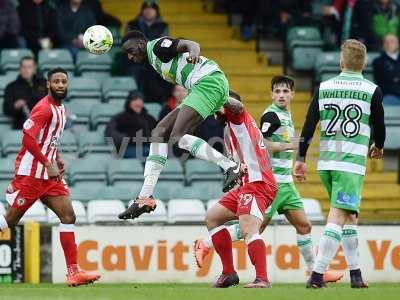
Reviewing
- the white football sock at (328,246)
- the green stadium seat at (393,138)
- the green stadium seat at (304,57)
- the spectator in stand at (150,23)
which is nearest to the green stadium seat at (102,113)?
the spectator in stand at (150,23)

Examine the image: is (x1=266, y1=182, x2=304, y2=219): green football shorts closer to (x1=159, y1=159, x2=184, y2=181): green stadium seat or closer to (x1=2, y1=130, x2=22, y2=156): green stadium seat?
(x1=159, y1=159, x2=184, y2=181): green stadium seat

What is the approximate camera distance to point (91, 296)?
13.2m

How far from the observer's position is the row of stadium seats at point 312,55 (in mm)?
23141

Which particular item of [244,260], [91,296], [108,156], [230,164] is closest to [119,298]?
[91,296]

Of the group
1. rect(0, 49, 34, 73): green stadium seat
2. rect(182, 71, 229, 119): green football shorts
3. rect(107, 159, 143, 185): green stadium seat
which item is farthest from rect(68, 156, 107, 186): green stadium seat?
rect(182, 71, 229, 119): green football shorts

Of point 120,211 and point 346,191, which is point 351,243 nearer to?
point 346,191

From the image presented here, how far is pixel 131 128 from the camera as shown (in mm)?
20688

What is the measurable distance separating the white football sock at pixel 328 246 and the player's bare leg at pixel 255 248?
21.2 inches

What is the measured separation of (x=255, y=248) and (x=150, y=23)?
8739 mm

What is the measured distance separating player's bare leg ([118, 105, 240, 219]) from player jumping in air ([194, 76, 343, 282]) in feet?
4.82

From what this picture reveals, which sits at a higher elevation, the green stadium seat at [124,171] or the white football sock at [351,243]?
the green stadium seat at [124,171]

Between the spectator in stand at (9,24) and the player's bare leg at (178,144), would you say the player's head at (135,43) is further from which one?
the spectator in stand at (9,24)

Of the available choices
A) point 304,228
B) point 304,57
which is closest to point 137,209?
point 304,228

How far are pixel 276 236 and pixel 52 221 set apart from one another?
2.72 meters
